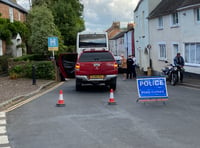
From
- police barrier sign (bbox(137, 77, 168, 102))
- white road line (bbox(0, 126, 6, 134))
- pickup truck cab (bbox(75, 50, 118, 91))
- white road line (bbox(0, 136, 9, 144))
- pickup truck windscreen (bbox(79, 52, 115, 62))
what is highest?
pickup truck windscreen (bbox(79, 52, 115, 62))

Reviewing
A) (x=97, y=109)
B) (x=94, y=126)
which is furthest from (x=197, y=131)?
(x=97, y=109)

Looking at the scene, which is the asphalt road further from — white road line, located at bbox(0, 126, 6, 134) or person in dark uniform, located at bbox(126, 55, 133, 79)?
person in dark uniform, located at bbox(126, 55, 133, 79)

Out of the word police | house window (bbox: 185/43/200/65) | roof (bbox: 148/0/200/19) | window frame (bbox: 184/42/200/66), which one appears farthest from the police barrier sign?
house window (bbox: 185/43/200/65)

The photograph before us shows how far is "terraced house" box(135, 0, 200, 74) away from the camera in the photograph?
23.4m

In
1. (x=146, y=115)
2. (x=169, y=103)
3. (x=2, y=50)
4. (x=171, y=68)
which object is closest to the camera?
(x=146, y=115)

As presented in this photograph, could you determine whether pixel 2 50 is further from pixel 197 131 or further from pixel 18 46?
pixel 197 131

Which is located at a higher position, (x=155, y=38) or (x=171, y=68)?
(x=155, y=38)

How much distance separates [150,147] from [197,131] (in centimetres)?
179

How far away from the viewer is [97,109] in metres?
11.3

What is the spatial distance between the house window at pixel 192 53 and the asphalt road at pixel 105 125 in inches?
439

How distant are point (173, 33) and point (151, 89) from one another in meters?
16.5

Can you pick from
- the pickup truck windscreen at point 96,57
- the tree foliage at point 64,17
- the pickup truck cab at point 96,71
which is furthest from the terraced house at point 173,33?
the tree foliage at point 64,17

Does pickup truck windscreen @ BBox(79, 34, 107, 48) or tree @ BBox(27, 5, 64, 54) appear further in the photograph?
tree @ BBox(27, 5, 64, 54)

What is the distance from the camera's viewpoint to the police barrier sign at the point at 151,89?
12.3m
